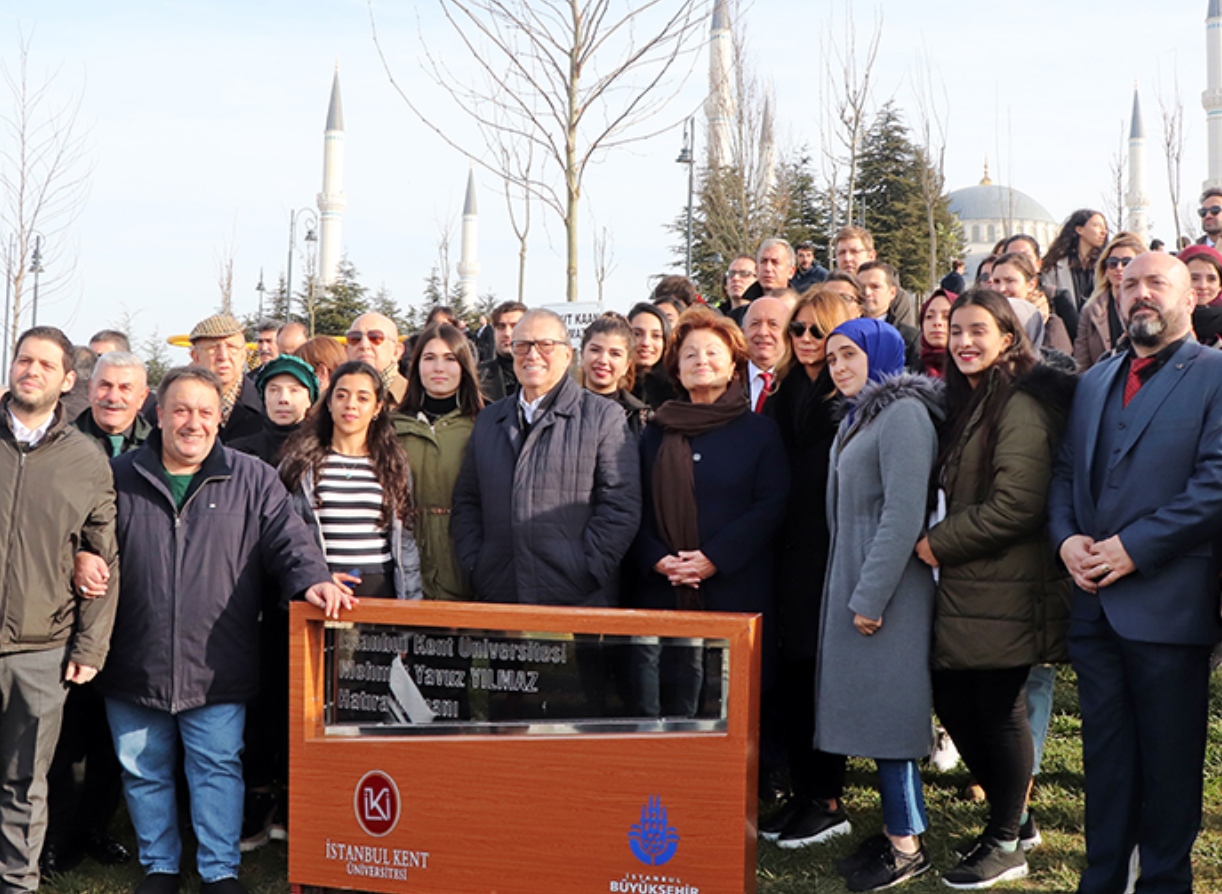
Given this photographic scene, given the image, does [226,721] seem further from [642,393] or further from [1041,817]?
[1041,817]

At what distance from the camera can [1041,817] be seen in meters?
5.84

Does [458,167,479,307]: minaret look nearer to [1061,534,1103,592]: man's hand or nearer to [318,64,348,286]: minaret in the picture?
[318,64,348,286]: minaret

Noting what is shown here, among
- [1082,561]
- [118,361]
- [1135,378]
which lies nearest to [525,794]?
[1082,561]

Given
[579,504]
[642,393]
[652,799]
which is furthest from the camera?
[642,393]

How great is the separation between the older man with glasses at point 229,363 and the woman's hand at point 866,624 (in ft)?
11.8

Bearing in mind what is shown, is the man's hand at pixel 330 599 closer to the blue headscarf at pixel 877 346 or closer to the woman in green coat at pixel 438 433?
the woman in green coat at pixel 438 433

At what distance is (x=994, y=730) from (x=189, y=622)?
338cm

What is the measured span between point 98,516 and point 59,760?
133 cm

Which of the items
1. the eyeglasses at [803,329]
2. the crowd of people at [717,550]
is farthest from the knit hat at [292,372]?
the eyeglasses at [803,329]

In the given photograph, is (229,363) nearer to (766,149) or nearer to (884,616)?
(884,616)

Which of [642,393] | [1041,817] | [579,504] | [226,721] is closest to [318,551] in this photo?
[226,721]

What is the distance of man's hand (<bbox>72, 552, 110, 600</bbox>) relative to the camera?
16.4ft

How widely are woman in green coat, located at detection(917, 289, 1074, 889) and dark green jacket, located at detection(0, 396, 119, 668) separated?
3.43m

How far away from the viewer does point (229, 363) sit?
23.4 ft
